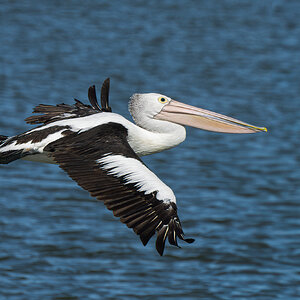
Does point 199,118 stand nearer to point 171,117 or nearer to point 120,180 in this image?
point 171,117

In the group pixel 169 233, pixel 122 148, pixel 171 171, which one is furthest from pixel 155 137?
pixel 171 171

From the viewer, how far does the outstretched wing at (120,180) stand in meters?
5.77

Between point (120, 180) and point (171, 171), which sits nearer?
point (120, 180)

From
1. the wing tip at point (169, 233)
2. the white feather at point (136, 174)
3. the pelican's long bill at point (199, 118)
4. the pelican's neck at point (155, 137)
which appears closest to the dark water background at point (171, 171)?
the pelican's long bill at point (199, 118)

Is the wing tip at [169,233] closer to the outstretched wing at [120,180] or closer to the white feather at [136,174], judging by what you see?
the outstretched wing at [120,180]

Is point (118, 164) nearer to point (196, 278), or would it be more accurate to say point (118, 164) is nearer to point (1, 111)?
point (196, 278)

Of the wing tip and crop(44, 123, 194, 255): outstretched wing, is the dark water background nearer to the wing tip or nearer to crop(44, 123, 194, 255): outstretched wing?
crop(44, 123, 194, 255): outstretched wing

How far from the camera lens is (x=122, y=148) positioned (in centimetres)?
623

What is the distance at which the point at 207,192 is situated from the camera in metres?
13.8

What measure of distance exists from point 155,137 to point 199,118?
58 cm

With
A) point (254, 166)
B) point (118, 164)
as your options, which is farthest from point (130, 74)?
point (118, 164)

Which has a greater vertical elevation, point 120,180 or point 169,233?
point 120,180

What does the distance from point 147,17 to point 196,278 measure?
55.1 feet

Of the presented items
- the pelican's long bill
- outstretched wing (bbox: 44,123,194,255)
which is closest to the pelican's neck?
the pelican's long bill
